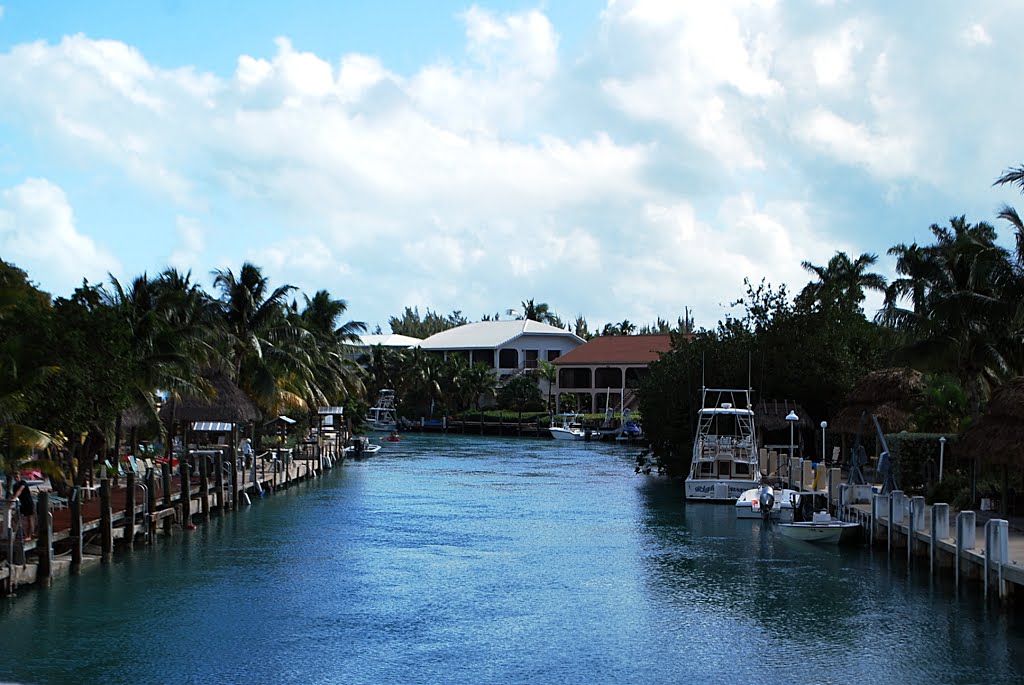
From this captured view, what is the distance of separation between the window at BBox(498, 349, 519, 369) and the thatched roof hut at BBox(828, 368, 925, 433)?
72.9 meters

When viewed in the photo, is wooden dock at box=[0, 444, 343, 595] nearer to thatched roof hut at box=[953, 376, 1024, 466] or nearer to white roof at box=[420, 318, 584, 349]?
thatched roof hut at box=[953, 376, 1024, 466]

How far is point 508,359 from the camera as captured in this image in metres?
120

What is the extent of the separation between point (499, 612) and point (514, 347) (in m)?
94.6

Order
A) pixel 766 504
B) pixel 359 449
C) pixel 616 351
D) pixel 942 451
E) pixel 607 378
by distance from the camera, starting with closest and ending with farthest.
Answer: pixel 942 451 < pixel 766 504 < pixel 359 449 < pixel 616 351 < pixel 607 378

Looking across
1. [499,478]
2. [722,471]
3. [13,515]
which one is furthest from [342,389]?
[13,515]

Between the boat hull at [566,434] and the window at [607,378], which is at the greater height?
the window at [607,378]

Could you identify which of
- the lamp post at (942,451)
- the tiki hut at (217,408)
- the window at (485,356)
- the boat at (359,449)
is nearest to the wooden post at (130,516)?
the tiki hut at (217,408)

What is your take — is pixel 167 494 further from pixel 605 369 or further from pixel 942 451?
pixel 605 369

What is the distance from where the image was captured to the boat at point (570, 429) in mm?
100562

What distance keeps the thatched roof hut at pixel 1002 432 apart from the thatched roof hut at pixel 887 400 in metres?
16.6

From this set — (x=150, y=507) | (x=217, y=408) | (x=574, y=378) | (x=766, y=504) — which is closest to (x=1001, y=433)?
(x=766, y=504)

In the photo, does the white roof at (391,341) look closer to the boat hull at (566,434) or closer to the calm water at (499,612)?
the boat hull at (566,434)

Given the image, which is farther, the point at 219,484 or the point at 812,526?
the point at 219,484

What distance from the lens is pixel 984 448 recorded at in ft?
89.0
